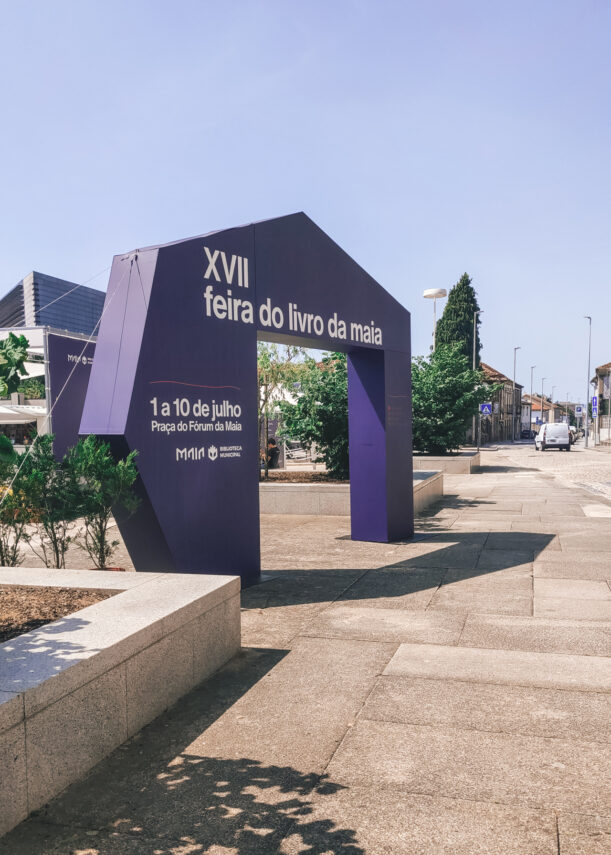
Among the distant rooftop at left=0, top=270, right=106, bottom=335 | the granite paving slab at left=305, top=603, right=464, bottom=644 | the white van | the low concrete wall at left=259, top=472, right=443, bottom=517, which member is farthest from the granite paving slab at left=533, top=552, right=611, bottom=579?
the distant rooftop at left=0, top=270, right=106, bottom=335

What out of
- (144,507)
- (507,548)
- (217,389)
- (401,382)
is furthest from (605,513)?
(144,507)

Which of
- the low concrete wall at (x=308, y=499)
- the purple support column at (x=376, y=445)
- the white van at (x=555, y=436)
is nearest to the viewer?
the purple support column at (x=376, y=445)

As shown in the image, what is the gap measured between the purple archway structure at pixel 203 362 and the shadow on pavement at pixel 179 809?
2851 mm

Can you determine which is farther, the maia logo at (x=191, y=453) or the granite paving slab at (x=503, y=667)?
the maia logo at (x=191, y=453)

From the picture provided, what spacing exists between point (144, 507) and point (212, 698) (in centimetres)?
229

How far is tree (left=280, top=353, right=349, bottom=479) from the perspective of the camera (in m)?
16.4

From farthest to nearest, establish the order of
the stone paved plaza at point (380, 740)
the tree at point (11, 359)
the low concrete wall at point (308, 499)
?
the low concrete wall at point (308, 499)
the tree at point (11, 359)
the stone paved plaza at point (380, 740)

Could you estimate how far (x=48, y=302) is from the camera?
98250 mm

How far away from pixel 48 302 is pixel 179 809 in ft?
337

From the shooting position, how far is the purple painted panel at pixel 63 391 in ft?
35.4

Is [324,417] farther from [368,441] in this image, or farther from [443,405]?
[443,405]

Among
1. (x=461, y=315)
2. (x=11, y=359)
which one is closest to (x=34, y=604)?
(x=11, y=359)

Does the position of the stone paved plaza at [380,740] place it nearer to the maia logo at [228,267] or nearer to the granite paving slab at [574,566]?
the granite paving slab at [574,566]

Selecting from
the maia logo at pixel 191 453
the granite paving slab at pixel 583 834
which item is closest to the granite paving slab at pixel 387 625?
the maia logo at pixel 191 453
